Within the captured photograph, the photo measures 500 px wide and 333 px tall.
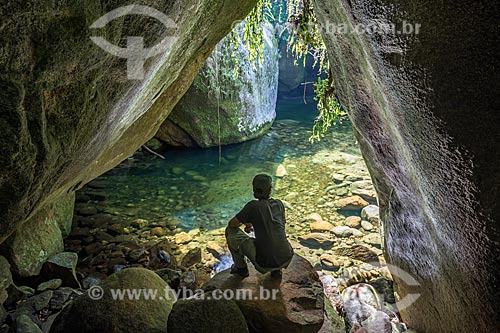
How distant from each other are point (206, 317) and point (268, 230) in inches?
31.2

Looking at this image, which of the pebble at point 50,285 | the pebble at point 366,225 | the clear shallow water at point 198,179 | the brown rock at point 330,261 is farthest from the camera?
the clear shallow water at point 198,179

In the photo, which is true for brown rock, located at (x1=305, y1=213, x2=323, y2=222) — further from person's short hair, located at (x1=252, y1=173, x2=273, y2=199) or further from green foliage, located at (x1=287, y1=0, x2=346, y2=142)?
person's short hair, located at (x1=252, y1=173, x2=273, y2=199)

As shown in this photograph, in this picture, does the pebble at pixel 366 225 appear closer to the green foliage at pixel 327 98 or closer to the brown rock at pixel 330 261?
the brown rock at pixel 330 261

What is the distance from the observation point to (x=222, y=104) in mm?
11984

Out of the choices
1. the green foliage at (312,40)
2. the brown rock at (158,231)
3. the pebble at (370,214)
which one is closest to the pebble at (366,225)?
the pebble at (370,214)

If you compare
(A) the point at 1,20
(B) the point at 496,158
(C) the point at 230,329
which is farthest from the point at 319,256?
(A) the point at 1,20

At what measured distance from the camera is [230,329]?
2559mm

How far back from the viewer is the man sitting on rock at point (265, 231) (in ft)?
9.53

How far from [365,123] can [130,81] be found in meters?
2.21

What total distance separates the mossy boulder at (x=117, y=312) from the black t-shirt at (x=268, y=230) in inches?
35.3

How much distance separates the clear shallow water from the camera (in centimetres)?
736

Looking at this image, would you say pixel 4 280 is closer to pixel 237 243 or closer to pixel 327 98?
pixel 237 243

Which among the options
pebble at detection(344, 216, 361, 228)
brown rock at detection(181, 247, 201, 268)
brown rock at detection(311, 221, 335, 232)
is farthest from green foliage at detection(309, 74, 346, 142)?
brown rock at detection(181, 247, 201, 268)

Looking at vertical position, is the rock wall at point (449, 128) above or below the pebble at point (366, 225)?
above
